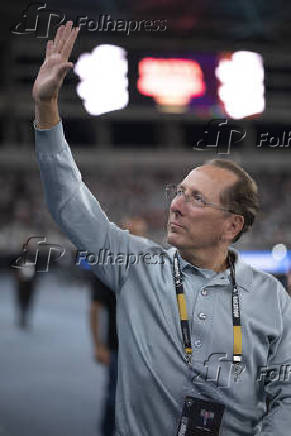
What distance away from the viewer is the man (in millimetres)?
2014

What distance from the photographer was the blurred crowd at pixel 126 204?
22125mm

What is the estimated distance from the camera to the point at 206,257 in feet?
7.14

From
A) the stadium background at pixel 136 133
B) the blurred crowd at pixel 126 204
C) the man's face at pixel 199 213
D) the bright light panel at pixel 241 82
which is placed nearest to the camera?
the man's face at pixel 199 213

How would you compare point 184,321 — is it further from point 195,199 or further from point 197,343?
point 195,199

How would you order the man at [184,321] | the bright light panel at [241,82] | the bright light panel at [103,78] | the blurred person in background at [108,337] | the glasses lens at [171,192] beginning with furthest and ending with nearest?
the bright light panel at [103,78], the bright light panel at [241,82], the blurred person in background at [108,337], the glasses lens at [171,192], the man at [184,321]

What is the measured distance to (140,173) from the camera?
26484 millimetres

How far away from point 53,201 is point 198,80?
35.7ft

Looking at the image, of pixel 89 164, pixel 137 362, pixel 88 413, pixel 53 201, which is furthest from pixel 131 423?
pixel 89 164

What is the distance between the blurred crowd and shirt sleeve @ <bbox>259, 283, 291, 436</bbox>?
18.5m

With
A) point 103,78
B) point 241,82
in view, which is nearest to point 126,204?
point 103,78

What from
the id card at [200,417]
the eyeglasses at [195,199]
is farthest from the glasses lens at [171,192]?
the id card at [200,417]

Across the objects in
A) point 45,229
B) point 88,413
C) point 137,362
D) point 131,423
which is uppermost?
point 45,229

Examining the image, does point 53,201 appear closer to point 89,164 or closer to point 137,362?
point 137,362

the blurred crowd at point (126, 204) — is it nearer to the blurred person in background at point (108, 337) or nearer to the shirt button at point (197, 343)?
the blurred person in background at point (108, 337)
